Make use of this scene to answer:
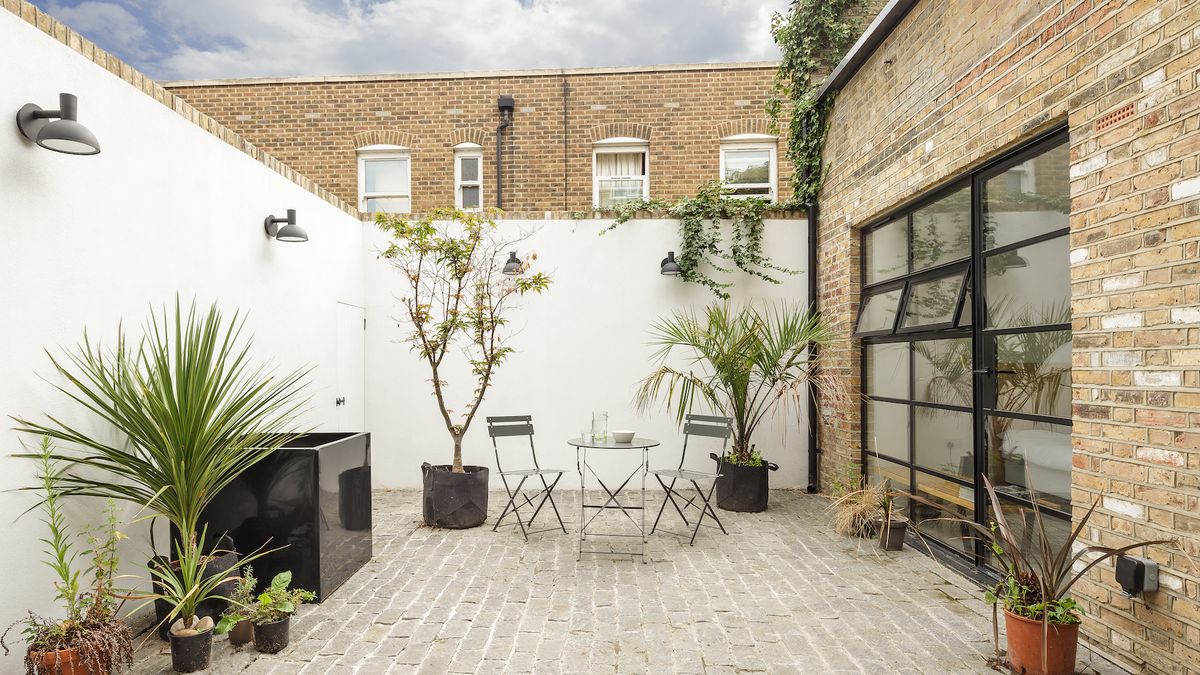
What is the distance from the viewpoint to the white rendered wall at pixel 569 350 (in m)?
6.47

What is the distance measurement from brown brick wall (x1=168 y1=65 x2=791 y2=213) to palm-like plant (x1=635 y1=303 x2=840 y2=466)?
2604mm

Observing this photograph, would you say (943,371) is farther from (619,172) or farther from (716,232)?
(619,172)

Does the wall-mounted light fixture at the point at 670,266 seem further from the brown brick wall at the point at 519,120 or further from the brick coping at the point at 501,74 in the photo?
the brick coping at the point at 501,74

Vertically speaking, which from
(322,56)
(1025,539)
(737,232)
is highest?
(322,56)

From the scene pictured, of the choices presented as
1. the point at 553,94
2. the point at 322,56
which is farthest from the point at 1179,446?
the point at 322,56

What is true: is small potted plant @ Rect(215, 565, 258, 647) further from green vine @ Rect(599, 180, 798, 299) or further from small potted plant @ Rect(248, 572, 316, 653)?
green vine @ Rect(599, 180, 798, 299)

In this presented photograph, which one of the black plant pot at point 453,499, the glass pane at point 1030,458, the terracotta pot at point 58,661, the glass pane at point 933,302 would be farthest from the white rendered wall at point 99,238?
the glass pane at point 933,302

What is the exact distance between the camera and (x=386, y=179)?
8.61m

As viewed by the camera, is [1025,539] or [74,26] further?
[1025,539]

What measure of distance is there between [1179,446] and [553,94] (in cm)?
741

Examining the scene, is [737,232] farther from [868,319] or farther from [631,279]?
[868,319]

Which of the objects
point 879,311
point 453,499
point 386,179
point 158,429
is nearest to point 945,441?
point 879,311

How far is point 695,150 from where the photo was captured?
8.34 meters

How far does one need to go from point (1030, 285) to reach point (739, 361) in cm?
245
